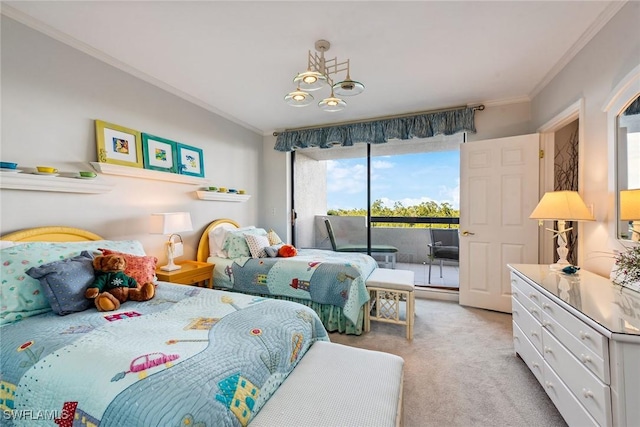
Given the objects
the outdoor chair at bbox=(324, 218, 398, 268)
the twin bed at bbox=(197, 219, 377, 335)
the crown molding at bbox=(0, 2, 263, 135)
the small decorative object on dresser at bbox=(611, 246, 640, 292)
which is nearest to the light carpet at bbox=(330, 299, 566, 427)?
the twin bed at bbox=(197, 219, 377, 335)

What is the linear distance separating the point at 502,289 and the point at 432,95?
240 cm

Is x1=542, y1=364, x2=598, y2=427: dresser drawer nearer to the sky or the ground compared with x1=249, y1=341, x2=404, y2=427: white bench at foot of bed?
nearer to the ground

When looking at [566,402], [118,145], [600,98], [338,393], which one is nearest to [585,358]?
[566,402]

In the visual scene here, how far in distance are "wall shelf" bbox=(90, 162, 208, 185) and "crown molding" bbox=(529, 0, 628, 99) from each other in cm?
379

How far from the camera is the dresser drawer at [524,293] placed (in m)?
1.73

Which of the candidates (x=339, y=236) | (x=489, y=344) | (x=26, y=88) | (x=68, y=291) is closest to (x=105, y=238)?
(x=68, y=291)

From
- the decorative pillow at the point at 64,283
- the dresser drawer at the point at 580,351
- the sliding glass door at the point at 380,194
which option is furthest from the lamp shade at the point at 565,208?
the decorative pillow at the point at 64,283

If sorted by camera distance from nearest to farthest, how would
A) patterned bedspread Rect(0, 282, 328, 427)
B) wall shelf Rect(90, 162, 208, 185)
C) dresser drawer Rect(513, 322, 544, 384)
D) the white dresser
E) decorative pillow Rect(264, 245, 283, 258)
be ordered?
patterned bedspread Rect(0, 282, 328, 427) → the white dresser → dresser drawer Rect(513, 322, 544, 384) → wall shelf Rect(90, 162, 208, 185) → decorative pillow Rect(264, 245, 283, 258)

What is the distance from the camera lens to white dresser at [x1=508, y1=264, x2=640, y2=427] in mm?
1051

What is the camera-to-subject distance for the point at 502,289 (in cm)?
310

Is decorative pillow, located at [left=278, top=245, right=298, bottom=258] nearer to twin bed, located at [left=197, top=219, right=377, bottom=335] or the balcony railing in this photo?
twin bed, located at [left=197, top=219, right=377, bottom=335]

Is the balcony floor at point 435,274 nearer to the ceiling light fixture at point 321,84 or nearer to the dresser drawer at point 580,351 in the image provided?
the dresser drawer at point 580,351

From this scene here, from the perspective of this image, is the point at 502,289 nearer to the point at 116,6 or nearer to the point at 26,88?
the point at 116,6

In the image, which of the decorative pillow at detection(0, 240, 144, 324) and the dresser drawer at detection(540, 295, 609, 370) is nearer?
the dresser drawer at detection(540, 295, 609, 370)
